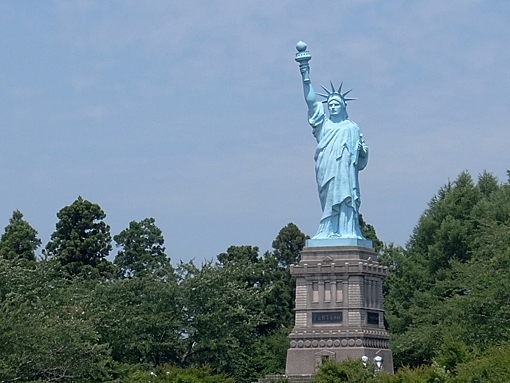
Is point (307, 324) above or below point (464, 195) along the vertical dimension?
below

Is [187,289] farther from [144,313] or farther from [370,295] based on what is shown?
[370,295]

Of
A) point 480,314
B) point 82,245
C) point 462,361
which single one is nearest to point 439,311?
point 480,314

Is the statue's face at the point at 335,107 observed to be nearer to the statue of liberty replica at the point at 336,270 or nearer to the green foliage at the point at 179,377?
the statue of liberty replica at the point at 336,270

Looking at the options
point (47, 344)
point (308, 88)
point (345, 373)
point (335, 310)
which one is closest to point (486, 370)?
point (345, 373)

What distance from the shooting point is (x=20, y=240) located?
56.7 metres

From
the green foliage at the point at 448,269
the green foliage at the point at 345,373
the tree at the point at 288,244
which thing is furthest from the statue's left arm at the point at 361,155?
the tree at the point at 288,244

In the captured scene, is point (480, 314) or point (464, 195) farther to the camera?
point (464, 195)

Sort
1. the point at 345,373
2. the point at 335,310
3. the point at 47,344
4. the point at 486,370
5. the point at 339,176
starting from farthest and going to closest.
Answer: the point at 339,176
the point at 335,310
the point at 47,344
the point at 345,373
the point at 486,370

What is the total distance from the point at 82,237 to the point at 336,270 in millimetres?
21285

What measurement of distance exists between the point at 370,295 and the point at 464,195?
38.2ft

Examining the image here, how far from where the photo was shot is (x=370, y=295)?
39.8m

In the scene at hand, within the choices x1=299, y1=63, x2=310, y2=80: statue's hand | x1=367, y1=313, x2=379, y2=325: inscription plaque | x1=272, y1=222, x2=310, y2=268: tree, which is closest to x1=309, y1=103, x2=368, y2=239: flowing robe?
x1=299, y1=63, x2=310, y2=80: statue's hand

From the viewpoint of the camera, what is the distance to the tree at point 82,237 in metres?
55.4

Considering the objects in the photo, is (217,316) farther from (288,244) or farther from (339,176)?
(288,244)
